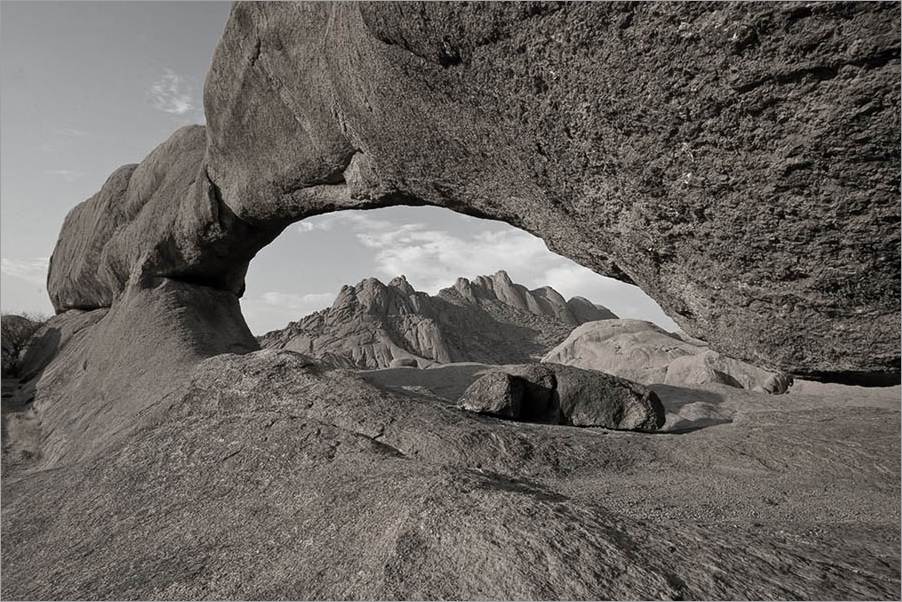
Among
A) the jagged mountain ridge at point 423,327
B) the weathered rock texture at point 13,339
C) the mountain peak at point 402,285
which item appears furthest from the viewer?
the mountain peak at point 402,285

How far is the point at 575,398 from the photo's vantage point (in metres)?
7.00

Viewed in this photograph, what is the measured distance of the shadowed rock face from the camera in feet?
7.86

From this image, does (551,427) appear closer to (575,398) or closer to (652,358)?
(575,398)

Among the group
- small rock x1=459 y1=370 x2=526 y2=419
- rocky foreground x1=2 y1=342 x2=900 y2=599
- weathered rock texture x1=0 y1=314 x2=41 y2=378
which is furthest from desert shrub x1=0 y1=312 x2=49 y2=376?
small rock x1=459 y1=370 x2=526 y2=419

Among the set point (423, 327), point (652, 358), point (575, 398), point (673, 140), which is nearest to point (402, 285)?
point (423, 327)

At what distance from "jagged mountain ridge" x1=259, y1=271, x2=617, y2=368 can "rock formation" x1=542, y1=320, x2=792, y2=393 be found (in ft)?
15.9

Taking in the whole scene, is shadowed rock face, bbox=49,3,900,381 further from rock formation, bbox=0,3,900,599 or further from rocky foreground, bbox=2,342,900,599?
rocky foreground, bbox=2,342,900,599

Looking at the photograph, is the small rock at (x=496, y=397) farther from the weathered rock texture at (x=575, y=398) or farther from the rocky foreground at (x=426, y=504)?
the rocky foreground at (x=426, y=504)

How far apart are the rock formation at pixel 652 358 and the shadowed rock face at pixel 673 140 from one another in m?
7.39

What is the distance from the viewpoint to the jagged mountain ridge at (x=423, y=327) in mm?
21062

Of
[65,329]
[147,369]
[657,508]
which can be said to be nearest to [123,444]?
[147,369]

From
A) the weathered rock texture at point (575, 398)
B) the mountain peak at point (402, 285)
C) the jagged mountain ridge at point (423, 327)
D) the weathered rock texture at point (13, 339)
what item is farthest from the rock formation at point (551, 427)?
the mountain peak at point (402, 285)

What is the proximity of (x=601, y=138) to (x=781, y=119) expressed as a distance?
875 millimetres

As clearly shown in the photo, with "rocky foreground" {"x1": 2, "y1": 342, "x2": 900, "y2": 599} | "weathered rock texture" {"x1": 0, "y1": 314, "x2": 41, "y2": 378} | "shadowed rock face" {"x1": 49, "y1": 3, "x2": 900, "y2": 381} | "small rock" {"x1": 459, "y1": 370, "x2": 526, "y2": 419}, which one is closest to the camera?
"rocky foreground" {"x1": 2, "y1": 342, "x2": 900, "y2": 599}
